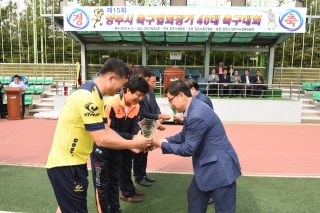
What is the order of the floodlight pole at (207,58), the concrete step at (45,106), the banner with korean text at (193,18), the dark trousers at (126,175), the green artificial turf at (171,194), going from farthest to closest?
1. the floodlight pole at (207,58)
2. the concrete step at (45,106)
3. the banner with korean text at (193,18)
4. the dark trousers at (126,175)
5. the green artificial turf at (171,194)

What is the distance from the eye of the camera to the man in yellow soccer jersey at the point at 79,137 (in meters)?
1.96

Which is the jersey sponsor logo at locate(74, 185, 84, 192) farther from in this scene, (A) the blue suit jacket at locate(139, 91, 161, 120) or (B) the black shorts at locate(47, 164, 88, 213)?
(A) the blue suit jacket at locate(139, 91, 161, 120)

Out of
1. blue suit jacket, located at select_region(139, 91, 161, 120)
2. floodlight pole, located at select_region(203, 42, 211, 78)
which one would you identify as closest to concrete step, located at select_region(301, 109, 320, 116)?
floodlight pole, located at select_region(203, 42, 211, 78)

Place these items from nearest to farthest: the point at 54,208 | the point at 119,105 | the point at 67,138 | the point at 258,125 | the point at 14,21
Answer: the point at 67,138
the point at 119,105
the point at 54,208
the point at 258,125
the point at 14,21

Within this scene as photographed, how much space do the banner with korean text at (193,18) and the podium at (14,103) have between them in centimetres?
384

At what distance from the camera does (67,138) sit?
6.70ft

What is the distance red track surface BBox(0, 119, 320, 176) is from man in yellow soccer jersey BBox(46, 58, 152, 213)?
3.03 meters

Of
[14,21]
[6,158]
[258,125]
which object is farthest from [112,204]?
[14,21]

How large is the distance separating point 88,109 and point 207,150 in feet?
3.56

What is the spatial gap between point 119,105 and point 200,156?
1179 millimetres

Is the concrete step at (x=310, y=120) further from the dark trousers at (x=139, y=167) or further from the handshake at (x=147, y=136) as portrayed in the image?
the handshake at (x=147, y=136)

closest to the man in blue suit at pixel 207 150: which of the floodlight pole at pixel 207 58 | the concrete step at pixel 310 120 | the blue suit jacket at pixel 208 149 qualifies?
the blue suit jacket at pixel 208 149

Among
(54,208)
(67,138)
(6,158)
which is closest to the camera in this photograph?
(67,138)

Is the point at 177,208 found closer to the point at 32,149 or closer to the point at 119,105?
the point at 119,105
